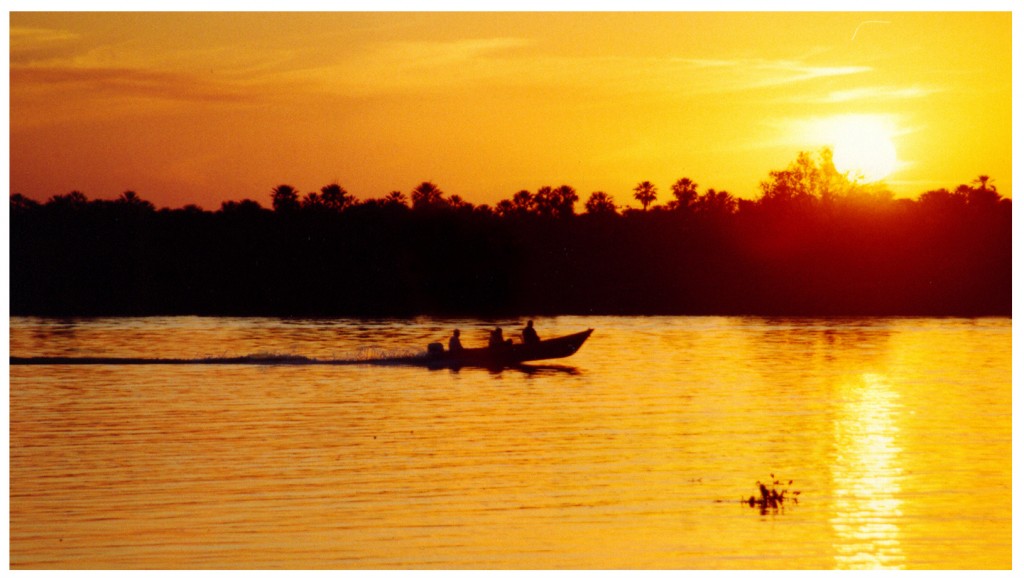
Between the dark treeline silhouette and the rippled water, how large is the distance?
5110cm

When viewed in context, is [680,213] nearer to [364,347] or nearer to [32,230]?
[32,230]

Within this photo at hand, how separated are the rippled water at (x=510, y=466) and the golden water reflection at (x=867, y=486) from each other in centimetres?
6

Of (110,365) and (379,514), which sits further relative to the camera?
(110,365)

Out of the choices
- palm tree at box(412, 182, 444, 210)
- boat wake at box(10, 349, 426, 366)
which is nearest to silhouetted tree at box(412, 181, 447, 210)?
palm tree at box(412, 182, 444, 210)

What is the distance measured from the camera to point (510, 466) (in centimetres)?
2253

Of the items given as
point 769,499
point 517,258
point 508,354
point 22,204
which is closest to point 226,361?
point 508,354

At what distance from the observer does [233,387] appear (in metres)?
36.8

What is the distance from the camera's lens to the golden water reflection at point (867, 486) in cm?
1648

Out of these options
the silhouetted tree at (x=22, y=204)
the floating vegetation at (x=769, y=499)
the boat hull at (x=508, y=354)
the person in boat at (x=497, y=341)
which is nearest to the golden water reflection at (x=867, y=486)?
the floating vegetation at (x=769, y=499)

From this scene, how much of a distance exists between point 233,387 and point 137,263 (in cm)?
6150

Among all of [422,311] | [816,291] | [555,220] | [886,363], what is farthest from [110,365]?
[555,220]

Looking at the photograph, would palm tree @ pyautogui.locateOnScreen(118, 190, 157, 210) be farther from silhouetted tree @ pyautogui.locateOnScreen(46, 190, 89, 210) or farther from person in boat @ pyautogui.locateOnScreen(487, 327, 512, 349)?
person in boat @ pyautogui.locateOnScreen(487, 327, 512, 349)

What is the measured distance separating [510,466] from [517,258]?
3101 inches

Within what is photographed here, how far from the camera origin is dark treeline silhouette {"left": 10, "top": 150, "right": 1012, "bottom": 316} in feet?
308
